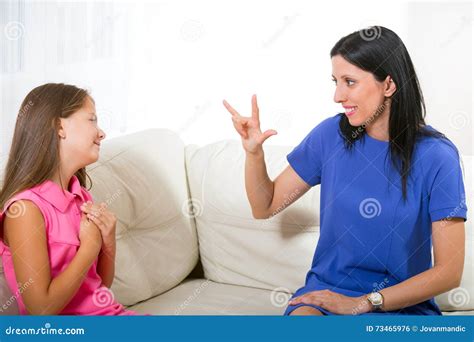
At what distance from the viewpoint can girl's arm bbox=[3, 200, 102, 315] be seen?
4.58 feet

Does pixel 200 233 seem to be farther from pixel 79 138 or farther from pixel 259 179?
pixel 79 138

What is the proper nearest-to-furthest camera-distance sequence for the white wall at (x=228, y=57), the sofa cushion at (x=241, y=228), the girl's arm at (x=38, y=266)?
the girl's arm at (x=38, y=266) < the sofa cushion at (x=241, y=228) < the white wall at (x=228, y=57)

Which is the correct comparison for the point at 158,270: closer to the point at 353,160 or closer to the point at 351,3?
the point at 353,160

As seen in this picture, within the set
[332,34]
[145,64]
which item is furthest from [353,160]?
[145,64]

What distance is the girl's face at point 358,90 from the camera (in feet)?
5.47

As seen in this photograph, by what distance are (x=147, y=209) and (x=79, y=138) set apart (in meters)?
0.59

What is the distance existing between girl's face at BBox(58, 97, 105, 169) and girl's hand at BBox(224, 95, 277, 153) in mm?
315

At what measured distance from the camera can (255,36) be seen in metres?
3.14

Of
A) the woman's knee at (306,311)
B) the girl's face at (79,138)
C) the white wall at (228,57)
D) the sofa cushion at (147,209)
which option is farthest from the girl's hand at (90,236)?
the white wall at (228,57)

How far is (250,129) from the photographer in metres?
1.68

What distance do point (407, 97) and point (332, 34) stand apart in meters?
1.43

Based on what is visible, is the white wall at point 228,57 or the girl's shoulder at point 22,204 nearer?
the girl's shoulder at point 22,204

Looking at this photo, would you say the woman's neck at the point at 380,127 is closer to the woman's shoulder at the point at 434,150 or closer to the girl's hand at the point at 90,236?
the woman's shoulder at the point at 434,150

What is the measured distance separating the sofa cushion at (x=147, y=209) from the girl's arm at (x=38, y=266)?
A: 0.43 m
